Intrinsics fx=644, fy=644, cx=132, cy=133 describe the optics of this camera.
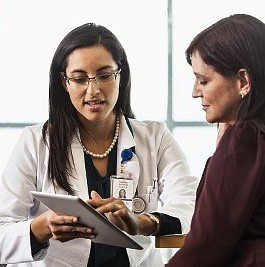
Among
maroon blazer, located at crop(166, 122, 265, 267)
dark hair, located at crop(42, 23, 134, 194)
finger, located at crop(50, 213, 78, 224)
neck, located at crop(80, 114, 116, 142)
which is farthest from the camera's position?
neck, located at crop(80, 114, 116, 142)

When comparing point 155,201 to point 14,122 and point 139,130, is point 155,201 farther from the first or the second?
point 14,122

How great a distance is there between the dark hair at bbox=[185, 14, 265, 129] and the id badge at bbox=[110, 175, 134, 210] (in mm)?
759

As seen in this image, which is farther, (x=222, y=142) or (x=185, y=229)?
Answer: (x=185, y=229)

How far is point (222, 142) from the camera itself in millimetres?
1383

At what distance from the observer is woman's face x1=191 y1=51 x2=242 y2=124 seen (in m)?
1.53

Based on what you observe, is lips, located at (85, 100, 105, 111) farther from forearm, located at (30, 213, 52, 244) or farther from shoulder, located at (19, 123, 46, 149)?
forearm, located at (30, 213, 52, 244)

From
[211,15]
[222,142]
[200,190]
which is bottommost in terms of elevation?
[200,190]

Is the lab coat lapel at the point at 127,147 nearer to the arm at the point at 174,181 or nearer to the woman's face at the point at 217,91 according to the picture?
the arm at the point at 174,181

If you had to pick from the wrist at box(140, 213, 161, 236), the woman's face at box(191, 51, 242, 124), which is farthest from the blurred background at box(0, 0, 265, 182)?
the woman's face at box(191, 51, 242, 124)

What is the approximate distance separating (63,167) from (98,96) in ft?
0.89

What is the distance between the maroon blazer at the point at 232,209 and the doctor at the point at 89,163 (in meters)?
0.64

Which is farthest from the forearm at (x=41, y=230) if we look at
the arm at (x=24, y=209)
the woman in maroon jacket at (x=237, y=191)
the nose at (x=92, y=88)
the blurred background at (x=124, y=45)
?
the blurred background at (x=124, y=45)

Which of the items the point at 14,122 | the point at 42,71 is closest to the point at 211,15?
the point at 42,71

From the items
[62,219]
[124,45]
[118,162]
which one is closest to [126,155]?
[118,162]
